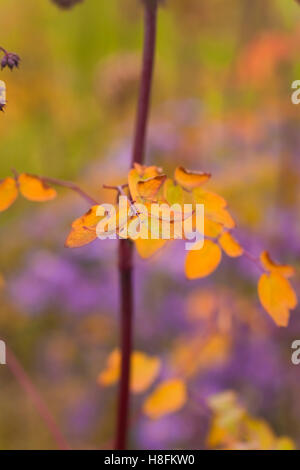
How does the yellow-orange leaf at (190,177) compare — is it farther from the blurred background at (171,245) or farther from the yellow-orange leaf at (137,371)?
the blurred background at (171,245)

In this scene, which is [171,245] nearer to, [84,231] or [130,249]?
[130,249]

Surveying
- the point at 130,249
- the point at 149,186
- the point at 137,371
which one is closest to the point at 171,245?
the point at 137,371

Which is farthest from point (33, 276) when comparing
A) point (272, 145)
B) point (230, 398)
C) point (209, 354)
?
point (230, 398)

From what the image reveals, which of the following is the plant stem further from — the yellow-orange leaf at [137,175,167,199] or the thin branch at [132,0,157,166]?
the yellow-orange leaf at [137,175,167,199]

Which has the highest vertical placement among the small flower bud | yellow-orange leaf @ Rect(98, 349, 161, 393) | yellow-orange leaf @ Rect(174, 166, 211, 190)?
the small flower bud
